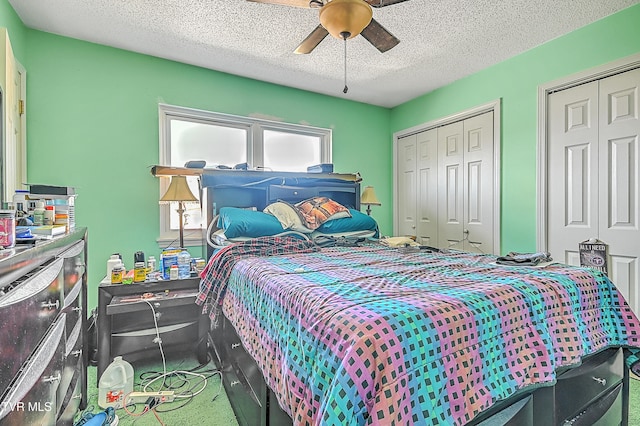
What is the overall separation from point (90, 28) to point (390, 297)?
3.05 m

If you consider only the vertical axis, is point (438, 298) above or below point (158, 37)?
below

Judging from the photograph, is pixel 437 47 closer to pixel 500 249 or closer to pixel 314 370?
pixel 500 249

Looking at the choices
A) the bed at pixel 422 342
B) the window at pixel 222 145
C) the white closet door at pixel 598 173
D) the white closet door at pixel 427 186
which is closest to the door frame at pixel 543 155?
the white closet door at pixel 598 173

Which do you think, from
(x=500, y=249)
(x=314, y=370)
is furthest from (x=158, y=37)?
(x=500, y=249)

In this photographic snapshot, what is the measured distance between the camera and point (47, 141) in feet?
8.36

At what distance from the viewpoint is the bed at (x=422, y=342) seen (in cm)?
A: 79

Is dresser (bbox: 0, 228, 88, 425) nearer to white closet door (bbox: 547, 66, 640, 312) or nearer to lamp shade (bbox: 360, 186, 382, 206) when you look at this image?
lamp shade (bbox: 360, 186, 382, 206)

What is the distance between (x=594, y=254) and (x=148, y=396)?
10.7 ft

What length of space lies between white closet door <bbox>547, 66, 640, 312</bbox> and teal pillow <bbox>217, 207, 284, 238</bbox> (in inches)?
94.0

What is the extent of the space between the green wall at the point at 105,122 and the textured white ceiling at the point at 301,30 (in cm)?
14

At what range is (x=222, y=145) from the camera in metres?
3.36

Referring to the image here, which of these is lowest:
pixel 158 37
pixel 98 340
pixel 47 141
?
pixel 98 340

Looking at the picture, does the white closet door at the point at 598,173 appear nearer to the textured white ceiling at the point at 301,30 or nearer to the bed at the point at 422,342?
the textured white ceiling at the point at 301,30

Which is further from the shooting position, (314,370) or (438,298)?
(438,298)
